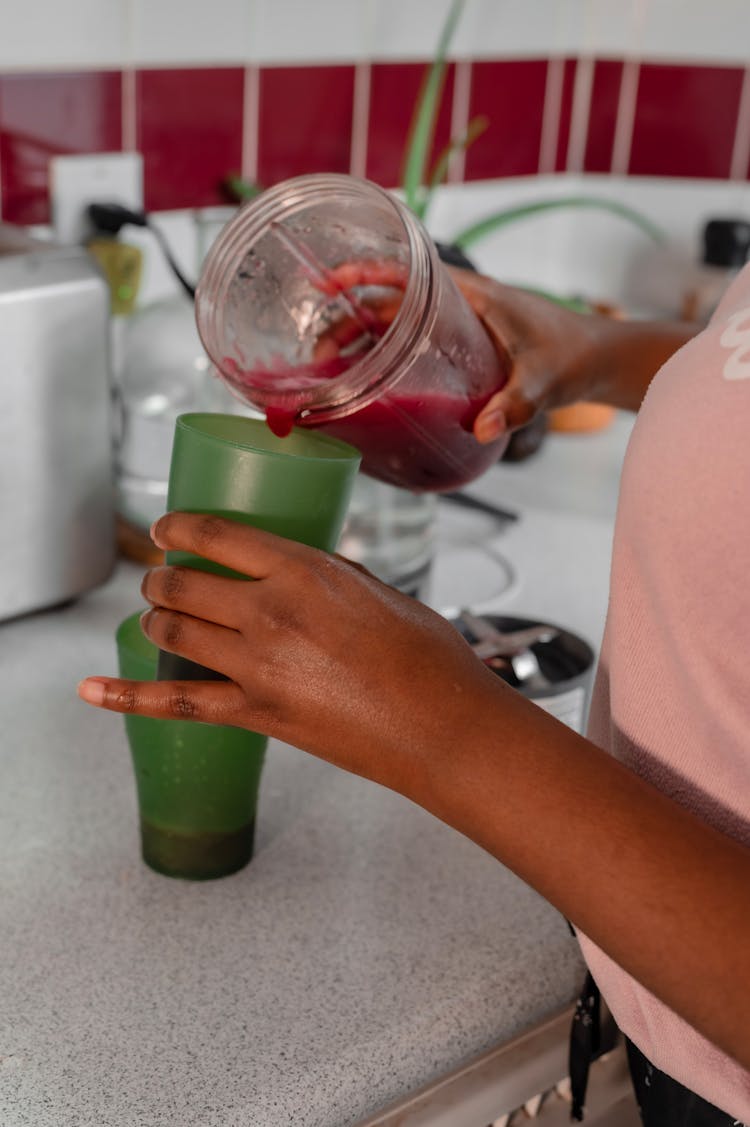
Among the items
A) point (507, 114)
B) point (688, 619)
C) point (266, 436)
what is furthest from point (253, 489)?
point (507, 114)

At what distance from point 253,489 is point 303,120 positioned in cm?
87

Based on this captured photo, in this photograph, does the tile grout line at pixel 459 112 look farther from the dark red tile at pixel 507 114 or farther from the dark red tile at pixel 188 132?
the dark red tile at pixel 188 132

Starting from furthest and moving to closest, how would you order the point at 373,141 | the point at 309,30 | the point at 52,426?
the point at 373,141 < the point at 309,30 < the point at 52,426

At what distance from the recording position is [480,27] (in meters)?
1.54

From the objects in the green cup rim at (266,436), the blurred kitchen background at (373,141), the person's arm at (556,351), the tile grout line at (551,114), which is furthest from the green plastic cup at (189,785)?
the tile grout line at (551,114)

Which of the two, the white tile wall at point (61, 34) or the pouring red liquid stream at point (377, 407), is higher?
the white tile wall at point (61, 34)

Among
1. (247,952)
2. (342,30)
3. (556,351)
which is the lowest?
(247,952)

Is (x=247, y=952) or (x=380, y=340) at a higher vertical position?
(x=380, y=340)

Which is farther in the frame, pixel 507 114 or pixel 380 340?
pixel 507 114

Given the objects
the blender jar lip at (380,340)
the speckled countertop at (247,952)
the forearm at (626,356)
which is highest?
the blender jar lip at (380,340)

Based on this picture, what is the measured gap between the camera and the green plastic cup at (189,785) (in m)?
0.72

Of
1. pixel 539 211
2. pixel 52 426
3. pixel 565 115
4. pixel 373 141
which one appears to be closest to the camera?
pixel 52 426

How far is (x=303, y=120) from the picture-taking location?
138cm

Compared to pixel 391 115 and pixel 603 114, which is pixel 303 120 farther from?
pixel 603 114
